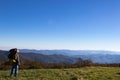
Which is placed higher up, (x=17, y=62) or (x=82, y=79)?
(x=17, y=62)

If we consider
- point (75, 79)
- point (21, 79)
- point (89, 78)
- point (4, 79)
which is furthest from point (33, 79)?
point (89, 78)

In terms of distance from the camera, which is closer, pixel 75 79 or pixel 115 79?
pixel 75 79

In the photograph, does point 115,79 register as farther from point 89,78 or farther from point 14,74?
point 14,74

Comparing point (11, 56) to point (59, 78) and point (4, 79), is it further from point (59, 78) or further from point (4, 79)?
point (59, 78)

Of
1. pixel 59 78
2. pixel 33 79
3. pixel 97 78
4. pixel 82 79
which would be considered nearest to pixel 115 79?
pixel 97 78

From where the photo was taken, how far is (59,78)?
786 inches

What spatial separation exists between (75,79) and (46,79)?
8.20 ft

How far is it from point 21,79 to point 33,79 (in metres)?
0.99

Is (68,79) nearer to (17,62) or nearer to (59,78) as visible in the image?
(59,78)

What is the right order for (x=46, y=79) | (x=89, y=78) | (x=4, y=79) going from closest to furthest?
(x=4, y=79)
(x=46, y=79)
(x=89, y=78)

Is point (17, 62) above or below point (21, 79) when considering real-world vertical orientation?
above

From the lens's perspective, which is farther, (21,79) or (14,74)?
(14,74)

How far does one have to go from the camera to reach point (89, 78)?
68.6 ft

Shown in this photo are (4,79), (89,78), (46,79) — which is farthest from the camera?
(89,78)
